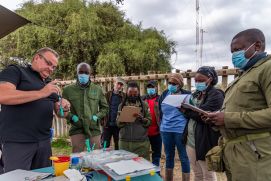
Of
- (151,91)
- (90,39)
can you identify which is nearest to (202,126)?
(151,91)

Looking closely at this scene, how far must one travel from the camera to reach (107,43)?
10.1 m

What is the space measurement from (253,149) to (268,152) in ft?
0.34

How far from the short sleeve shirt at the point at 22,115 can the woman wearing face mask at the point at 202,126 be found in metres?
1.53

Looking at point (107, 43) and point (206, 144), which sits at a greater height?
point (107, 43)

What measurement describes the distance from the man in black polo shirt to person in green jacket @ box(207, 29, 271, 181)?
60.2 inches

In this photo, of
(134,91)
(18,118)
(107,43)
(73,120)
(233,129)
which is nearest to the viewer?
(233,129)

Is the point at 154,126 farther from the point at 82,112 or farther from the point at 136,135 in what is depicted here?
the point at 82,112

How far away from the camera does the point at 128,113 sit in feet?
12.7

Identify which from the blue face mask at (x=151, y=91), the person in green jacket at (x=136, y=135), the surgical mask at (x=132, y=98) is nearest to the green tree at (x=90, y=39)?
the blue face mask at (x=151, y=91)

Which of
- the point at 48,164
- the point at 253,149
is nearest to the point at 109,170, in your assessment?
the point at 48,164

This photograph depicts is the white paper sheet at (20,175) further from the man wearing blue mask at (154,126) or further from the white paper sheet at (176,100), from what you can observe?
the man wearing blue mask at (154,126)

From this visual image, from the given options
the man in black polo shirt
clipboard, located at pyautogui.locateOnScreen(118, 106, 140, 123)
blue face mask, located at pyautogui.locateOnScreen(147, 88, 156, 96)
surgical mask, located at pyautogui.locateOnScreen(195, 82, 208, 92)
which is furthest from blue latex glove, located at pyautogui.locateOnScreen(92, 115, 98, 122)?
surgical mask, located at pyautogui.locateOnScreen(195, 82, 208, 92)

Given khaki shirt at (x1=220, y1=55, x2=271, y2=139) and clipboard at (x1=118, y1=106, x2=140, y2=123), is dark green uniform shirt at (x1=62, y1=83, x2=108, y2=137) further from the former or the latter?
khaki shirt at (x1=220, y1=55, x2=271, y2=139)

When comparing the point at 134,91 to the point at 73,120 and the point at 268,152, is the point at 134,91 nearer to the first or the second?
the point at 73,120
